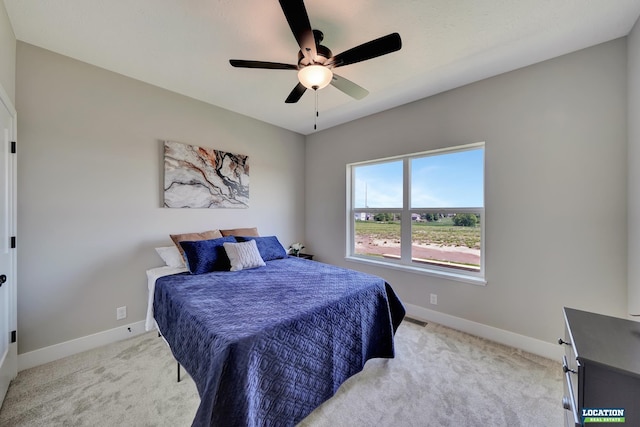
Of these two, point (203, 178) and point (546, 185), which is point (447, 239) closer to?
point (546, 185)

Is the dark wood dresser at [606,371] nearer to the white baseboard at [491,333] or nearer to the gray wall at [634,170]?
the gray wall at [634,170]

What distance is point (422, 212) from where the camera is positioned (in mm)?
3049

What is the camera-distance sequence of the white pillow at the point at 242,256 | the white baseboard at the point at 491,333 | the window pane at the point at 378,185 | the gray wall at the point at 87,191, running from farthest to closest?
the window pane at the point at 378,185, the white pillow at the point at 242,256, the white baseboard at the point at 491,333, the gray wall at the point at 87,191

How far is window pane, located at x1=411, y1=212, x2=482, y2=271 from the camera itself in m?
2.69

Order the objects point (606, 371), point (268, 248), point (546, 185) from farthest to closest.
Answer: point (268, 248) < point (546, 185) < point (606, 371)

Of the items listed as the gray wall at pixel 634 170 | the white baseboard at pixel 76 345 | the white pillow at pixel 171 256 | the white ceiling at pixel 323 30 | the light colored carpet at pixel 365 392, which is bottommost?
the light colored carpet at pixel 365 392

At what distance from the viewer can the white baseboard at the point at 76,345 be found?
6.50ft

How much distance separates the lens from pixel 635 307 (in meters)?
1.73

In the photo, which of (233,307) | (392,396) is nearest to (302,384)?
(233,307)

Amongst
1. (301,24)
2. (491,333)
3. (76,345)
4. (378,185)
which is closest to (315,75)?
(301,24)

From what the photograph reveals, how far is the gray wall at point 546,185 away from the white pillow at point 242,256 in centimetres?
203

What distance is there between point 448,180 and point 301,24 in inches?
92.0

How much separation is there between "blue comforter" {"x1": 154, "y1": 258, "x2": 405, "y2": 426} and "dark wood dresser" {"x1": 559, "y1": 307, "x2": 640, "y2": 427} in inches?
44.8

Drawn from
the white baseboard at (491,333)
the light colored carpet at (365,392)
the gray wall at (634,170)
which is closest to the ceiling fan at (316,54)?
the gray wall at (634,170)
